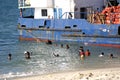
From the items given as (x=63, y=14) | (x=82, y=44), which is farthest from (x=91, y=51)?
(x=63, y=14)

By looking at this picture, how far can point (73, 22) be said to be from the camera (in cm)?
3822

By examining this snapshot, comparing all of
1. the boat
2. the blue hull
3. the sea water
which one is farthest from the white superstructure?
the sea water

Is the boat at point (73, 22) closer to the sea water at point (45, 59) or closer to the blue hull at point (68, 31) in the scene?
the blue hull at point (68, 31)

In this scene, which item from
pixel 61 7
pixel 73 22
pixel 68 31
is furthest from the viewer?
pixel 61 7

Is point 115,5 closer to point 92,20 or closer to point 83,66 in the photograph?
point 92,20

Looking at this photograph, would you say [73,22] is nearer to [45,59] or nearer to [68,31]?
[68,31]

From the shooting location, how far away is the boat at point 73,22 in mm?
37188

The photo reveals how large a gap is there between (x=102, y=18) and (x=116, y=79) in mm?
15408

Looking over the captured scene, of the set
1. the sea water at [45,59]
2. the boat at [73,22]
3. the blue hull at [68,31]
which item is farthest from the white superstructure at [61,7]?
the sea water at [45,59]

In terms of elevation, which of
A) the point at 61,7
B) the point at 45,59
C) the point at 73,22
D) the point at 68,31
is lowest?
the point at 45,59

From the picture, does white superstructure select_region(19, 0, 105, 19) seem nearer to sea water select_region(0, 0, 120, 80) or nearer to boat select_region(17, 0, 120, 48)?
boat select_region(17, 0, 120, 48)

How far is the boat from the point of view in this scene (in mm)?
37188

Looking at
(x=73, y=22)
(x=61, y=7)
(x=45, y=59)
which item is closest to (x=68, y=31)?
(x=73, y=22)

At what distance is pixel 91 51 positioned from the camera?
1452 inches
